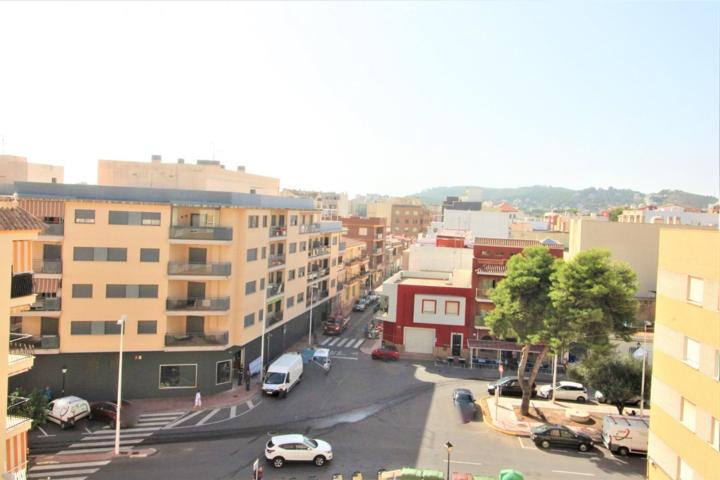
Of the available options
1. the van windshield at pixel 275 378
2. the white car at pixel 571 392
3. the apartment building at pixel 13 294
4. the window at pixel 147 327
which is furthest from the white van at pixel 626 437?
the window at pixel 147 327

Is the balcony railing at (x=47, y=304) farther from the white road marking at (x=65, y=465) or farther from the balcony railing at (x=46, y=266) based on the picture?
the white road marking at (x=65, y=465)

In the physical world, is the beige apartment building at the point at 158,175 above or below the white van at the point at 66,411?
above

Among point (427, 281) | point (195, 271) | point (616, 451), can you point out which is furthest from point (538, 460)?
point (427, 281)

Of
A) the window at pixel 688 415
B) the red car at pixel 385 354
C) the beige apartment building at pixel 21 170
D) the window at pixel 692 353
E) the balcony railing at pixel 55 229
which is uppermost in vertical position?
the beige apartment building at pixel 21 170

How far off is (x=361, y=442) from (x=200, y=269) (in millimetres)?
15927

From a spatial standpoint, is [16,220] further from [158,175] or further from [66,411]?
[158,175]

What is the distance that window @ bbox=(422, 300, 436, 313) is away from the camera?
5275 centimetres

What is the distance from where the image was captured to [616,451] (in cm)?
3091

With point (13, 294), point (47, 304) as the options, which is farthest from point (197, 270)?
point (13, 294)

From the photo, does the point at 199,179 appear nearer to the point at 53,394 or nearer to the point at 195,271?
the point at 195,271

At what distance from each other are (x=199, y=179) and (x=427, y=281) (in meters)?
24.0

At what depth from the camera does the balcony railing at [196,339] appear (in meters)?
37.9

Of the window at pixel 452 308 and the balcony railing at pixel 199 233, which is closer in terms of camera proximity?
the balcony railing at pixel 199 233

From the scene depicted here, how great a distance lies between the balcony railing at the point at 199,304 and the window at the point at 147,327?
136 cm
